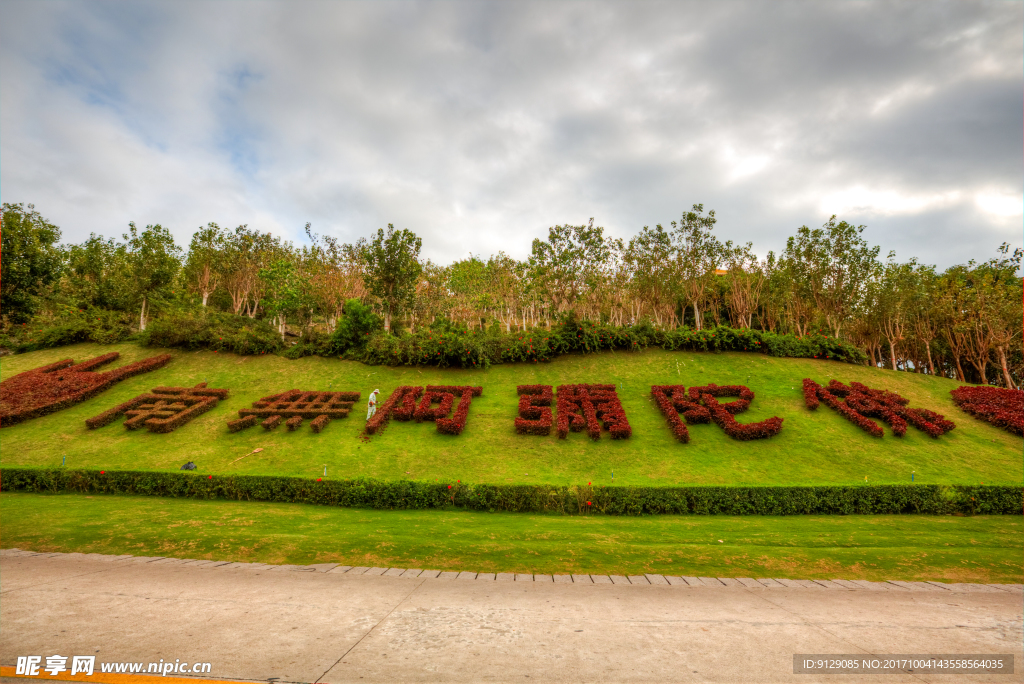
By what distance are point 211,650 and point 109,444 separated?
16.7 meters

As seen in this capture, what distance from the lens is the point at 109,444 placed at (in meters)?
16.2

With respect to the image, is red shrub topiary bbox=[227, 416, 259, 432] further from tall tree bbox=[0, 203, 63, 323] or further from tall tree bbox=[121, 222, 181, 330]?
tall tree bbox=[0, 203, 63, 323]

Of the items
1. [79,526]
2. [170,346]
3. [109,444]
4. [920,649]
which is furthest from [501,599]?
[170,346]

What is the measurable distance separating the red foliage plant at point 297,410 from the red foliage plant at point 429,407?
185 centimetres

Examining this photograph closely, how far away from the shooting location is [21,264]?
32188 mm

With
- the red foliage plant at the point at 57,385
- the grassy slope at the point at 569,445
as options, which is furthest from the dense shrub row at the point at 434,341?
the red foliage plant at the point at 57,385

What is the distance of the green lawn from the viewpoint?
338 inches

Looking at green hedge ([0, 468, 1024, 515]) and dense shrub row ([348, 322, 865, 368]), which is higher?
dense shrub row ([348, 322, 865, 368])

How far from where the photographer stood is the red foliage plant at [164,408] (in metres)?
17.2

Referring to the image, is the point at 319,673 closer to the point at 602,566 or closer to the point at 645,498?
the point at 602,566

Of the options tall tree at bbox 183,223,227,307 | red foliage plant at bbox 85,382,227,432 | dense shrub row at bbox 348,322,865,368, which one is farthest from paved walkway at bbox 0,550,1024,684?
tall tree at bbox 183,223,227,307

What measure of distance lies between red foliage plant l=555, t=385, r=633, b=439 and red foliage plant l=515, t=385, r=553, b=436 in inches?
19.5

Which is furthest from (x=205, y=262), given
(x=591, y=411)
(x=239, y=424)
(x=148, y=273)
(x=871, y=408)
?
(x=871, y=408)

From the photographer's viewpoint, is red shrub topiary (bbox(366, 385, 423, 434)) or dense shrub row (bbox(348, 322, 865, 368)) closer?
red shrub topiary (bbox(366, 385, 423, 434))
